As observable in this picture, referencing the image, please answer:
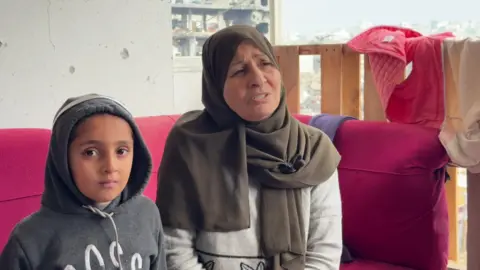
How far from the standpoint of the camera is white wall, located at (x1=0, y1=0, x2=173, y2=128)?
189 centimetres

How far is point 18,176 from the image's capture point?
4.83ft

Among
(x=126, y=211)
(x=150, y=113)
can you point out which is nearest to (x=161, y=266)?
(x=126, y=211)

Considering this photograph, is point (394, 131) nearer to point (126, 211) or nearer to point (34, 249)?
point (126, 211)

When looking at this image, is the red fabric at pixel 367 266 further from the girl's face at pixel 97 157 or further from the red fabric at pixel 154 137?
the girl's face at pixel 97 157

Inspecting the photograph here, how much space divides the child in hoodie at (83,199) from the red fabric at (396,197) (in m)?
0.86

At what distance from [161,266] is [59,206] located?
0.25m

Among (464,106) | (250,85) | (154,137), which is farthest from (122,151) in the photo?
(464,106)

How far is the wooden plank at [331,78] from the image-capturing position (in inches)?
85.4

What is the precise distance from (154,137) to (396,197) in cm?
74

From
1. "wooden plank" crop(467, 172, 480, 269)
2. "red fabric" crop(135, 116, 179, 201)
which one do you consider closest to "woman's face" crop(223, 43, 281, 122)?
"red fabric" crop(135, 116, 179, 201)

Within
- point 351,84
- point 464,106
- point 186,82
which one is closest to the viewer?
point 464,106

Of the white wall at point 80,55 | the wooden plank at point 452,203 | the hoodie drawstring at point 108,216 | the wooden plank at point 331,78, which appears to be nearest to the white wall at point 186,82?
the white wall at point 80,55

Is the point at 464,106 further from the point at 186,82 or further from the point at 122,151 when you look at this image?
the point at 186,82

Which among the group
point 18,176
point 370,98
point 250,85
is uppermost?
point 250,85
